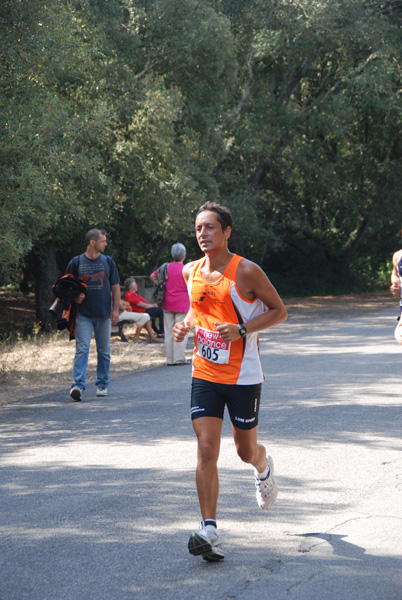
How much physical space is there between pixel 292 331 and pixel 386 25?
40.1ft

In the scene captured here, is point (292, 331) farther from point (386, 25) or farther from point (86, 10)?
point (386, 25)

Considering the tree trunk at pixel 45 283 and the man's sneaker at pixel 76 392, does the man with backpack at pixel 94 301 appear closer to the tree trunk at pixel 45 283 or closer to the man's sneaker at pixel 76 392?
the man's sneaker at pixel 76 392

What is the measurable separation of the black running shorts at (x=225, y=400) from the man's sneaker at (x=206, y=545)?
2.17 feet

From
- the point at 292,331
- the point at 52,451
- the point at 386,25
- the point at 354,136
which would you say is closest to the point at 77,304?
the point at 52,451

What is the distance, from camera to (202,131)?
21.7 metres

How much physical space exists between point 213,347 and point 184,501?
1418 mm

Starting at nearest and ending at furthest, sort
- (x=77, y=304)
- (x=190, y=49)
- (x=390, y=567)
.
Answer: (x=390, y=567) → (x=77, y=304) → (x=190, y=49)

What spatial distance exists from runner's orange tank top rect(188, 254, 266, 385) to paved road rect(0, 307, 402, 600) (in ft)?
3.19

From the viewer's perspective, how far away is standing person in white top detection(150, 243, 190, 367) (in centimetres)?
1348

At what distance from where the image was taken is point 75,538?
4.92 m

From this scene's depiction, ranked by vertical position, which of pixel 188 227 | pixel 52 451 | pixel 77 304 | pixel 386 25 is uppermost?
pixel 386 25

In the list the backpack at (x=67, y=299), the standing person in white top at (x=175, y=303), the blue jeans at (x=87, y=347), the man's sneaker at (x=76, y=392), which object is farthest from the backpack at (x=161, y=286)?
the man's sneaker at (x=76, y=392)

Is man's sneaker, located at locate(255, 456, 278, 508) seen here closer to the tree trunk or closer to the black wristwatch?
the black wristwatch

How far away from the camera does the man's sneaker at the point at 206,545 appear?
Answer: 4340 mm
